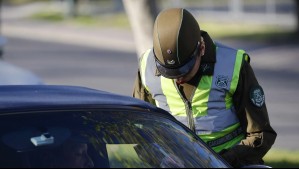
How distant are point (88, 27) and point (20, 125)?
27.1m

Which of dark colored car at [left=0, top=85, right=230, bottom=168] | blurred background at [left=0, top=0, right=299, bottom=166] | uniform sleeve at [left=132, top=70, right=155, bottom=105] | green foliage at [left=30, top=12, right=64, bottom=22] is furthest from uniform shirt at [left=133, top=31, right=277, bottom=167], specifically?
green foliage at [left=30, top=12, right=64, bottom=22]

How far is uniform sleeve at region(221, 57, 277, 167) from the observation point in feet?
14.3

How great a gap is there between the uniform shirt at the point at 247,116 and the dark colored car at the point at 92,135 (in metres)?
0.52

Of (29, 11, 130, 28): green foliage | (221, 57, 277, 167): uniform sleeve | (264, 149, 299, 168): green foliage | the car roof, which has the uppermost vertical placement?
the car roof

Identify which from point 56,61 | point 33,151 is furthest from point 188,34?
point 56,61

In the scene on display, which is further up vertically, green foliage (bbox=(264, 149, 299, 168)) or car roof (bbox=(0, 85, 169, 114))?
car roof (bbox=(0, 85, 169, 114))

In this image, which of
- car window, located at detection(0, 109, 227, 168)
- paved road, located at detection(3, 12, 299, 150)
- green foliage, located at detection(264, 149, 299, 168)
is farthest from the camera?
paved road, located at detection(3, 12, 299, 150)

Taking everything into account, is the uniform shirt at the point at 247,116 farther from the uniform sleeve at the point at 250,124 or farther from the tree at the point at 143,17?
the tree at the point at 143,17

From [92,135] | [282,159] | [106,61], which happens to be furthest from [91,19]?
[92,135]

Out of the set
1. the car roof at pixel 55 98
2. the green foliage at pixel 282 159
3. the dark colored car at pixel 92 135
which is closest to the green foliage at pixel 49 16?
the green foliage at pixel 282 159

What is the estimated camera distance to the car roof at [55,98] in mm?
3717

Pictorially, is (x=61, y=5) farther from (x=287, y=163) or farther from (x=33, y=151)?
(x=33, y=151)

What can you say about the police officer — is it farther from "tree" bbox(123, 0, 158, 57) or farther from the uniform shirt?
"tree" bbox(123, 0, 158, 57)

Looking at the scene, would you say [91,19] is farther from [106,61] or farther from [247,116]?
[247,116]
